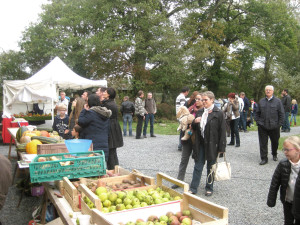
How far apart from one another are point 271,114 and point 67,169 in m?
5.44

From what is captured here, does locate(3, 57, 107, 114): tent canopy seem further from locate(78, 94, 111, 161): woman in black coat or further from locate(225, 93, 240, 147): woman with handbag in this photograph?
locate(78, 94, 111, 161): woman in black coat

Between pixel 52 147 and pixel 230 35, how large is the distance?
25521 mm

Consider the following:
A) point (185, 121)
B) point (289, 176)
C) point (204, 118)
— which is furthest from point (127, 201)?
point (185, 121)

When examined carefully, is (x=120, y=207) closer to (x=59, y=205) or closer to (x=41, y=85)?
(x=59, y=205)

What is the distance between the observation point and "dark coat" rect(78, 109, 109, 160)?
4664 mm

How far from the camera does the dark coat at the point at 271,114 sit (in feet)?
23.0

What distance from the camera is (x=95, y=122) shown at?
186 inches

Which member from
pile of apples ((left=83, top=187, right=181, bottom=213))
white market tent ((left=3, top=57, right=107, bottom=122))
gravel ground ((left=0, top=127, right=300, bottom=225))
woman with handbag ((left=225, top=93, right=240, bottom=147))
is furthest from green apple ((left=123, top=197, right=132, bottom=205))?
white market tent ((left=3, top=57, right=107, bottom=122))

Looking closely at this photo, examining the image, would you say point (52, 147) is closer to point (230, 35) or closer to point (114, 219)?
point (114, 219)

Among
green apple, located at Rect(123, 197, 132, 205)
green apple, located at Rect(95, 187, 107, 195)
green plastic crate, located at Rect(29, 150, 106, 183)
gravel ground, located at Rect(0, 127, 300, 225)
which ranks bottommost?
gravel ground, located at Rect(0, 127, 300, 225)

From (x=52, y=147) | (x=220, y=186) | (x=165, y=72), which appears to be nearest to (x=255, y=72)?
(x=165, y=72)

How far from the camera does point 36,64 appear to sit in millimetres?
34000

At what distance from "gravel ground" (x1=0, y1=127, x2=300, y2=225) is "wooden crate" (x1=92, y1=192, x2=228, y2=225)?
177 centimetres

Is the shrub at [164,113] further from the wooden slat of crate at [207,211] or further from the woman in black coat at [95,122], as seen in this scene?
the wooden slat of crate at [207,211]
